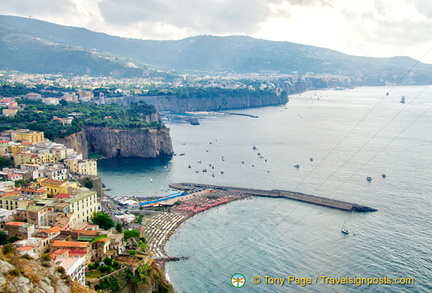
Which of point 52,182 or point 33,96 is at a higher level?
point 33,96

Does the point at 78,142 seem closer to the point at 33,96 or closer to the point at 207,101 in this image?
the point at 33,96

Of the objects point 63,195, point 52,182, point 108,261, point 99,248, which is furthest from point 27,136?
point 108,261

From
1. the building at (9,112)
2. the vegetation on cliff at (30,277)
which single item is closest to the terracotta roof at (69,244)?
the vegetation on cliff at (30,277)

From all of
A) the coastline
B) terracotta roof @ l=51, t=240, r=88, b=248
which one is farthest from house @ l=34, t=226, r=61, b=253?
the coastline

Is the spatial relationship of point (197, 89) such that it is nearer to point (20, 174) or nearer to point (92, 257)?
point (20, 174)

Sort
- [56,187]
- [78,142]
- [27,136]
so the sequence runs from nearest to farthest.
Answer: [56,187], [27,136], [78,142]

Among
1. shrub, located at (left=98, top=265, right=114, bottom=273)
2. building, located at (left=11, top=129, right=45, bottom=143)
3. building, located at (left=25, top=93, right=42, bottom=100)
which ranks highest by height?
building, located at (left=25, top=93, right=42, bottom=100)

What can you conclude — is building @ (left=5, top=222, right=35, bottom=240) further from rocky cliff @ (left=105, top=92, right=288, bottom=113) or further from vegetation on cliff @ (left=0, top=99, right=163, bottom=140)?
rocky cliff @ (left=105, top=92, right=288, bottom=113)

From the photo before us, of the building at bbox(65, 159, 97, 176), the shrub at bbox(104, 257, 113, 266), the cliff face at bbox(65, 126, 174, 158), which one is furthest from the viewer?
the cliff face at bbox(65, 126, 174, 158)
